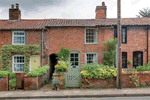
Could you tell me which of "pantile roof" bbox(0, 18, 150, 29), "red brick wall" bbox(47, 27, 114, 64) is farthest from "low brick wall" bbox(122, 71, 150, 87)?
"pantile roof" bbox(0, 18, 150, 29)

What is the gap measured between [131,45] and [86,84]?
8124 millimetres

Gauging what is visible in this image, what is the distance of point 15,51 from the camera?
15.8m

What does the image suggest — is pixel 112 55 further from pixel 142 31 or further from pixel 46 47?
pixel 46 47

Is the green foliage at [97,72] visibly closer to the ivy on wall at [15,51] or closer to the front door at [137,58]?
the front door at [137,58]

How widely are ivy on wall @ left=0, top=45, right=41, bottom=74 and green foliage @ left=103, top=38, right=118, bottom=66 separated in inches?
277

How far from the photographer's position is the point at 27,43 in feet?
53.4

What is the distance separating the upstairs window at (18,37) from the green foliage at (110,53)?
352 inches

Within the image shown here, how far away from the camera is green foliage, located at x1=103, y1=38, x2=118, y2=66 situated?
15102 millimetres

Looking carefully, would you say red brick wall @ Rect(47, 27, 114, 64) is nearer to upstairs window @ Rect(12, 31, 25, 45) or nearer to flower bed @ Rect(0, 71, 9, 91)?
upstairs window @ Rect(12, 31, 25, 45)

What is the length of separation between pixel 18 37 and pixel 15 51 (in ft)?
5.39

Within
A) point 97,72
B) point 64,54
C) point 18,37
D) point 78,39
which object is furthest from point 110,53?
point 18,37

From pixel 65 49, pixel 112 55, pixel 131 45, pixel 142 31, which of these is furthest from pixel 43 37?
pixel 142 31

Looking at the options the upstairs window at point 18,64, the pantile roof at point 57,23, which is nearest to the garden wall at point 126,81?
the pantile roof at point 57,23

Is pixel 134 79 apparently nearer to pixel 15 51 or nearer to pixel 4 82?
pixel 4 82
